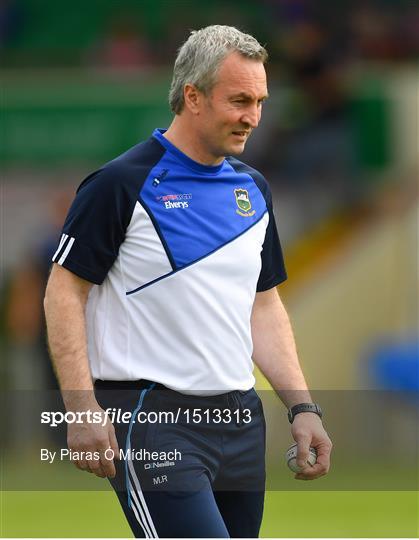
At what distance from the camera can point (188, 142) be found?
503 centimetres

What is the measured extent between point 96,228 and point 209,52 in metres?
0.72

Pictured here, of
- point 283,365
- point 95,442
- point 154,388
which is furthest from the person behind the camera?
point 283,365

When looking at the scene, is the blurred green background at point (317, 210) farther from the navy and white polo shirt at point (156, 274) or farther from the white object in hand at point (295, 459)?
the navy and white polo shirt at point (156, 274)

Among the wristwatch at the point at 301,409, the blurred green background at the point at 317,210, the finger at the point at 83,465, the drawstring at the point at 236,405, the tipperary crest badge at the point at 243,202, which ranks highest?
the tipperary crest badge at the point at 243,202

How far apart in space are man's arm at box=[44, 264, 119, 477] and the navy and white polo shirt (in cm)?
Answer: 6

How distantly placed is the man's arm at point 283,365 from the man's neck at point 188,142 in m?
0.61

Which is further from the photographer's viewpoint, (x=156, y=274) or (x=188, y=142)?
(x=188, y=142)

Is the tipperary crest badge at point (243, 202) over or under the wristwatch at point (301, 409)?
over

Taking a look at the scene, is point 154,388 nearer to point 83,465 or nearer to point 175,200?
point 83,465

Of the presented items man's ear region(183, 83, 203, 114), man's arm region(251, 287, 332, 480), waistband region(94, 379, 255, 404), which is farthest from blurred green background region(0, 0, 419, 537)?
man's ear region(183, 83, 203, 114)

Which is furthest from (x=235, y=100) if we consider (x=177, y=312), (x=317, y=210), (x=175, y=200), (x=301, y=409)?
(x=317, y=210)

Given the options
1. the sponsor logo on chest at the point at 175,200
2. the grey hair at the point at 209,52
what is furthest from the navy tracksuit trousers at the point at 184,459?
the grey hair at the point at 209,52

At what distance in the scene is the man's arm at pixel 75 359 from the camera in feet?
15.3

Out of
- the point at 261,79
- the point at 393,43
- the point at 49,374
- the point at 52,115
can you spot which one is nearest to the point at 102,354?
the point at 261,79
